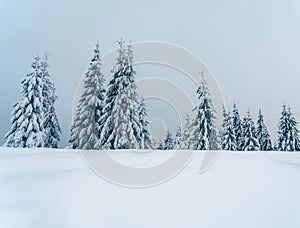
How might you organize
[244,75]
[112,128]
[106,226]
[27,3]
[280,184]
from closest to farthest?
[106,226], [280,184], [112,128], [27,3], [244,75]

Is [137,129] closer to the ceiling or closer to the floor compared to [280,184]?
closer to the ceiling

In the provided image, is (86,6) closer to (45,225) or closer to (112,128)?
(112,128)

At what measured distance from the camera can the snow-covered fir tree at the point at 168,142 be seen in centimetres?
2774

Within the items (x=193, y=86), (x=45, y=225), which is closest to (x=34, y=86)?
(x=193, y=86)

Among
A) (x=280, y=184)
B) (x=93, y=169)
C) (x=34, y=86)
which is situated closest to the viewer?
(x=280, y=184)

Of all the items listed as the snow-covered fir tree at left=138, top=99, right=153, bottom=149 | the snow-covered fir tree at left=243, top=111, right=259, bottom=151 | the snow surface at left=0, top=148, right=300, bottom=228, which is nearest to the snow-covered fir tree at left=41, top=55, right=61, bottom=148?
the snow-covered fir tree at left=138, top=99, right=153, bottom=149

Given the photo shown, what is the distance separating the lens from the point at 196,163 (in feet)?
18.8

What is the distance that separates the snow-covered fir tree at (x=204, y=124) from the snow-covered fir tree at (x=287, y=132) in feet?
21.3

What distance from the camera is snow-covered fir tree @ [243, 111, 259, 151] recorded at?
2239 cm

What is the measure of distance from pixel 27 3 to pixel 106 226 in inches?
1148

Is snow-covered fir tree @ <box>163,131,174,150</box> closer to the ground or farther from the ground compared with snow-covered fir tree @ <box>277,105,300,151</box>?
closer to the ground

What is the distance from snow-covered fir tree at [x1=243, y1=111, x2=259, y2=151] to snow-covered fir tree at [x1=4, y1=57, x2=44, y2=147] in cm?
1620

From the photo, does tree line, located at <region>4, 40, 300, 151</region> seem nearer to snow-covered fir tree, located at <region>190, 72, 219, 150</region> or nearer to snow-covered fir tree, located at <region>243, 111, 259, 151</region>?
→ snow-covered fir tree, located at <region>190, 72, 219, 150</region>

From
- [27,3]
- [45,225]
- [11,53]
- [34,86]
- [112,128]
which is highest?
[27,3]
